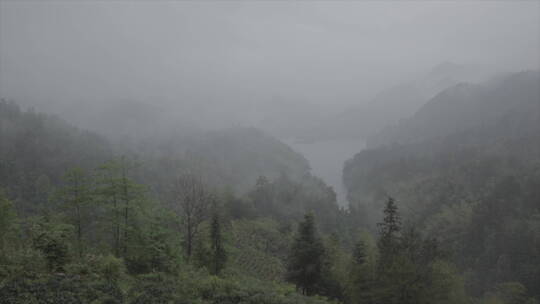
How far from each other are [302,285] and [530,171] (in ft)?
334

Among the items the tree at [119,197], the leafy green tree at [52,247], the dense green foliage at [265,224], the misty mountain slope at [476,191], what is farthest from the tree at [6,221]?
the misty mountain slope at [476,191]

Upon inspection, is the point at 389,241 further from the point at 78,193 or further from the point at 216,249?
the point at 78,193

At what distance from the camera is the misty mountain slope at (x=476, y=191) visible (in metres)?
68.5

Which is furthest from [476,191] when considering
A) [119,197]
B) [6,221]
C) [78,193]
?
[6,221]

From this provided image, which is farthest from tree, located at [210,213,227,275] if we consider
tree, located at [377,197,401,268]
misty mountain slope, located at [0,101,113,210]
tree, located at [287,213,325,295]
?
misty mountain slope, located at [0,101,113,210]

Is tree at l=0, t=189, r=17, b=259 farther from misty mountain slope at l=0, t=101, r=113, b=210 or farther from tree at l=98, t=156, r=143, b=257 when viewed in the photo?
misty mountain slope at l=0, t=101, r=113, b=210

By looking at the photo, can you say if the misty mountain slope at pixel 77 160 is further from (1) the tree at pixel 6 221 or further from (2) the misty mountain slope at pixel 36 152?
(1) the tree at pixel 6 221

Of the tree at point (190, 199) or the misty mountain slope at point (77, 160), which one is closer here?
the tree at point (190, 199)

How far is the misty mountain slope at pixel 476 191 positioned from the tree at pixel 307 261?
42940 millimetres

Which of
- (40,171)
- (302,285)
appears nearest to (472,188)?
(302,285)

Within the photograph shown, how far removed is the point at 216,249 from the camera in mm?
23859

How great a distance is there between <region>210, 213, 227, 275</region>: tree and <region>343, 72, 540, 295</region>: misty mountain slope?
47.6 metres

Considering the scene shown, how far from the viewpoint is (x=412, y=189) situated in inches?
4729

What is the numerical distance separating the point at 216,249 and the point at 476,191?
342 feet
